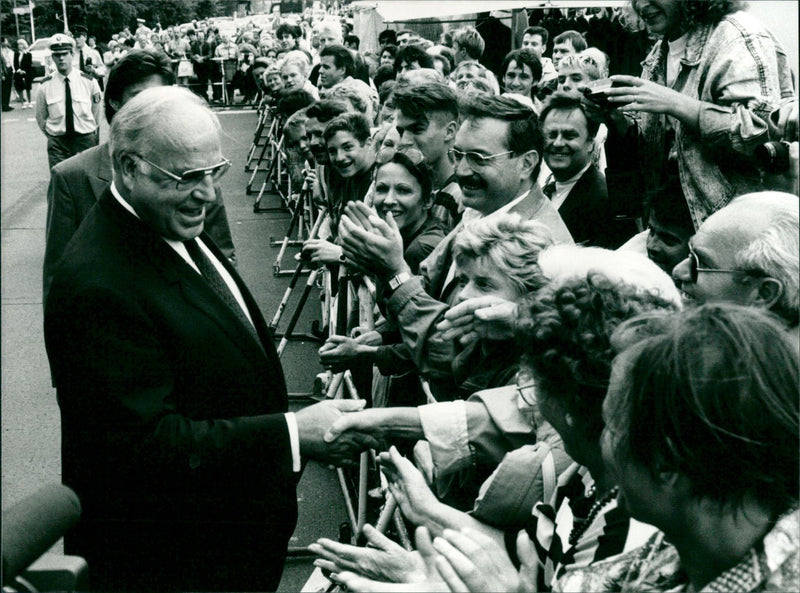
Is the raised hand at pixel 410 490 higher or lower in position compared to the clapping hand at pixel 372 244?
lower

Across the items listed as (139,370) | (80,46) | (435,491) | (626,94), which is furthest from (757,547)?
(80,46)

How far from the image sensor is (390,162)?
4.30 meters

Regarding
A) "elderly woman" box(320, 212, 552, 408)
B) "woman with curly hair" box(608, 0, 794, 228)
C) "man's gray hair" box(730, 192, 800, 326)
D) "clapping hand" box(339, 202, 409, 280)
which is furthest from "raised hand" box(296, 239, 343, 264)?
"man's gray hair" box(730, 192, 800, 326)

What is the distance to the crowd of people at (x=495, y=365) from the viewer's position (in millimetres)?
1339

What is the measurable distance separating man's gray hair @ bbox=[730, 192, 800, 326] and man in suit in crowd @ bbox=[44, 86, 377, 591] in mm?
1156

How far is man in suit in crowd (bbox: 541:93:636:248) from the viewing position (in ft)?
14.6

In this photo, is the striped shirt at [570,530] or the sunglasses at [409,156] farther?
the sunglasses at [409,156]

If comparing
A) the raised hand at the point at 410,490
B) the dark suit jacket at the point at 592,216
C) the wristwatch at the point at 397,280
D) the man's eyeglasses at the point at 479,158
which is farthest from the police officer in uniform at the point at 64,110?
the raised hand at the point at 410,490

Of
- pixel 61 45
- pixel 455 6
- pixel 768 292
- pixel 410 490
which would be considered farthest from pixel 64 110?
pixel 768 292

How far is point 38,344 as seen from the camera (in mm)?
7098

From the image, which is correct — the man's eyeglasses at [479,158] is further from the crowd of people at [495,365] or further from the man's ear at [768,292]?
the man's ear at [768,292]

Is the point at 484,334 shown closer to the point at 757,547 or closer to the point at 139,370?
the point at 139,370

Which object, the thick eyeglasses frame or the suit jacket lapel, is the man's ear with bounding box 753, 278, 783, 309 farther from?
the suit jacket lapel

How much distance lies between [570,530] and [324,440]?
2.93 ft
